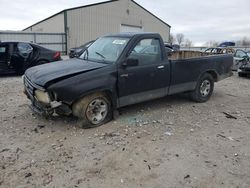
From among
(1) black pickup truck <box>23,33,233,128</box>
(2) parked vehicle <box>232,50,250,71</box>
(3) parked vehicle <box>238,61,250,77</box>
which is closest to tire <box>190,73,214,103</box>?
(1) black pickup truck <box>23,33,233,128</box>

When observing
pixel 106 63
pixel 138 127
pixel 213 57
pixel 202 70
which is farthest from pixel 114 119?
pixel 213 57

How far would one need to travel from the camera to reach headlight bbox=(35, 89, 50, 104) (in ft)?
14.0

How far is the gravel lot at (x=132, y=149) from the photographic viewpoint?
3.14 m

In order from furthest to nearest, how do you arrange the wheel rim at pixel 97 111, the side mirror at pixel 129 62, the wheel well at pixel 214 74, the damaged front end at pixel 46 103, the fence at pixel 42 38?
the fence at pixel 42 38
the wheel well at pixel 214 74
the side mirror at pixel 129 62
the wheel rim at pixel 97 111
the damaged front end at pixel 46 103

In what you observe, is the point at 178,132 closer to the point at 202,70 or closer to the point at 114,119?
the point at 114,119

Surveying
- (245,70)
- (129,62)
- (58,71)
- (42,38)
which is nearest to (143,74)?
(129,62)

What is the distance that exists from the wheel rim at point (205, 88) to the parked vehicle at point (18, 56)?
653 centimetres

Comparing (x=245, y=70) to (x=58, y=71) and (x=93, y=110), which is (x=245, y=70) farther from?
(x=58, y=71)

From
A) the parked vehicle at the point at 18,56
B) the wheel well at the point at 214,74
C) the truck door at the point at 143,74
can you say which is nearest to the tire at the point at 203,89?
the wheel well at the point at 214,74

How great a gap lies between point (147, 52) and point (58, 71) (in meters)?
1.98

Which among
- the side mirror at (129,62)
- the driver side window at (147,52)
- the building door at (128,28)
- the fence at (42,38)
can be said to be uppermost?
the building door at (128,28)

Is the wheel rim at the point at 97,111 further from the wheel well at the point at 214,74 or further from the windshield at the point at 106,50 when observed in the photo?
the wheel well at the point at 214,74

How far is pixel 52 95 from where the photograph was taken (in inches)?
168

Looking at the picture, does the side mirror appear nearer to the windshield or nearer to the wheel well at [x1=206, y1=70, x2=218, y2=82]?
the windshield
